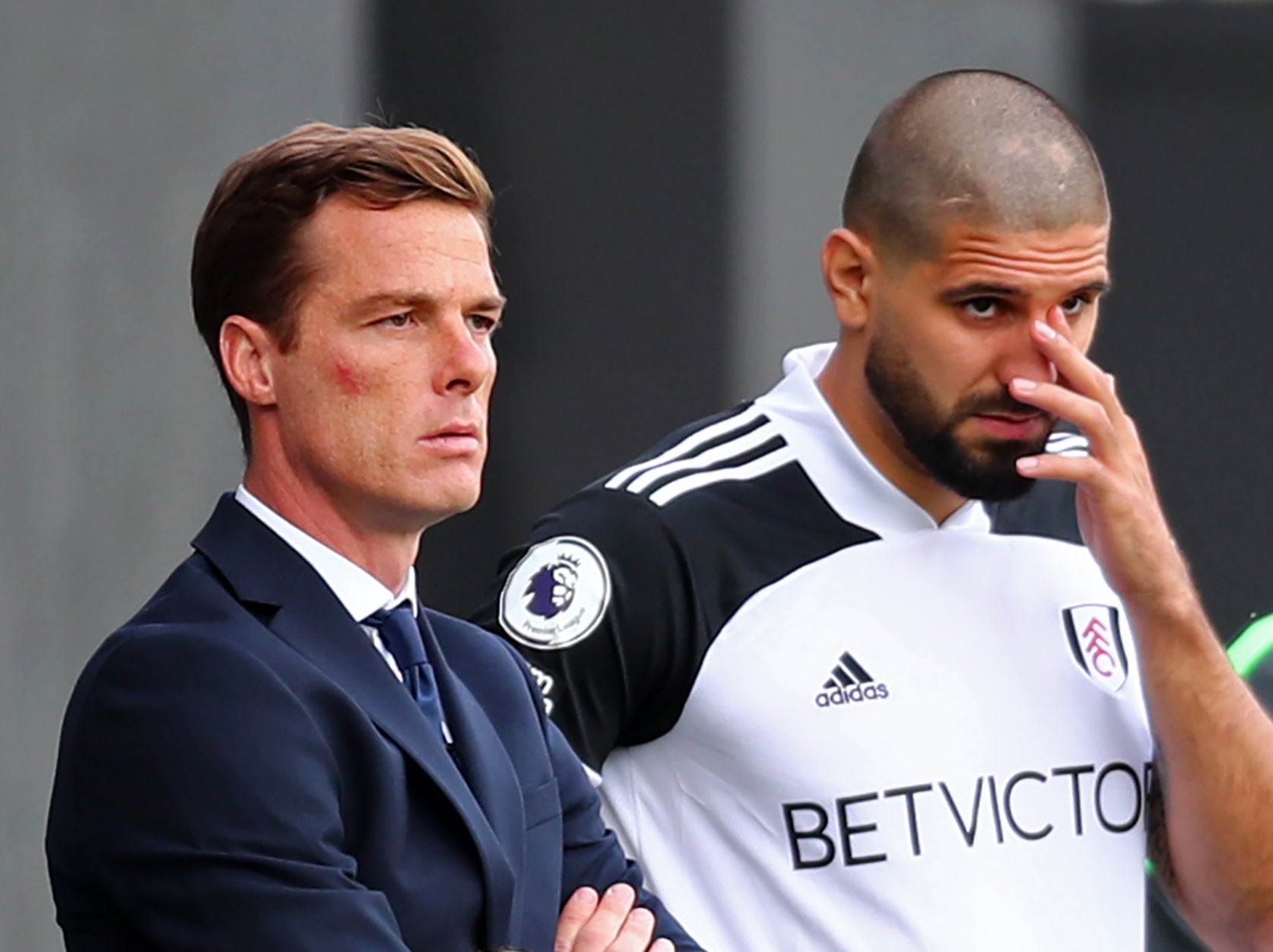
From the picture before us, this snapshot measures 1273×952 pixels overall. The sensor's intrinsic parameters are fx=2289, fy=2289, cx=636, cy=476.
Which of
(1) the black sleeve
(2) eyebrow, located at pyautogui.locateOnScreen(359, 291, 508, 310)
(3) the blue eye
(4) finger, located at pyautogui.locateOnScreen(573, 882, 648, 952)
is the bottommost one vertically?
(4) finger, located at pyautogui.locateOnScreen(573, 882, 648, 952)

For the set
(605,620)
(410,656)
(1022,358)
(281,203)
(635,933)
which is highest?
(281,203)

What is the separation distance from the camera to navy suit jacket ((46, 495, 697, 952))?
5.77 ft

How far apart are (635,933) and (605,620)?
1.44 ft

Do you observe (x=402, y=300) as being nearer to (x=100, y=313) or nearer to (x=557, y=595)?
(x=557, y=595)

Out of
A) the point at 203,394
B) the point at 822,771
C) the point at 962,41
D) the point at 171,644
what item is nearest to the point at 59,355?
the point at 203,394

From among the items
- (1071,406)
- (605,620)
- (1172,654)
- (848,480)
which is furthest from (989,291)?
(605,620)

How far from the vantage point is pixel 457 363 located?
6.66ft

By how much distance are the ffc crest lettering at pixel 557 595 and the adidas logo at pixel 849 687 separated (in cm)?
27

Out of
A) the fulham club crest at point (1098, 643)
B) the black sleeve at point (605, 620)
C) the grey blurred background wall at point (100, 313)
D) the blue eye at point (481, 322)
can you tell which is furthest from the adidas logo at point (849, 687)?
the grey blurred background wall at point (100, 313)

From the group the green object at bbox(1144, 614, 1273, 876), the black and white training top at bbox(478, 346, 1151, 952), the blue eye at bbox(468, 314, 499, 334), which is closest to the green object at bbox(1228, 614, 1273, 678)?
the green object at bbox(1144, 614, 1273, 876)

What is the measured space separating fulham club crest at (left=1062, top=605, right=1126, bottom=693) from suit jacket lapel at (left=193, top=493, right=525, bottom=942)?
A: 934mm

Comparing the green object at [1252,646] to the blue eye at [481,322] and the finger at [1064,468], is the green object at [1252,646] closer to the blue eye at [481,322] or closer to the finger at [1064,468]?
the finger at [1064,468]

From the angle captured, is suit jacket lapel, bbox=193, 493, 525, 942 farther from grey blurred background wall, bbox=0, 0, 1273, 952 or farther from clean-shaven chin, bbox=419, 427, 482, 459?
grey blurred background wall, bbox=0, 0, 1273, 952

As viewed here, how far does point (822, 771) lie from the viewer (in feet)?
8.21
